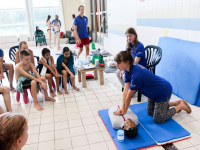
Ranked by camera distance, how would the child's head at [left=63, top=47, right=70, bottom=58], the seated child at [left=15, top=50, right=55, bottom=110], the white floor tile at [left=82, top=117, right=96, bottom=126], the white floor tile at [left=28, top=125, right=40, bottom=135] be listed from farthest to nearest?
the child's head at [left=63, top=47, right=70, bottom=58], the seated child at [left=15, top=50, right=55, bottom=110], the white floor tile at [left=82, top=117, right=96, bottom=126], the white floor tile at [left=28, top=125, right=40, bottom=135]

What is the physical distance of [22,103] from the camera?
305 cm

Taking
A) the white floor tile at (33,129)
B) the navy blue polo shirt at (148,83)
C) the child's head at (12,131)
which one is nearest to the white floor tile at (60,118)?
the white floor tile at (33,129)

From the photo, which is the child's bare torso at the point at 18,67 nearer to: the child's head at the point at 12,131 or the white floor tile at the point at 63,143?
the white floor tile at the point at 63,143

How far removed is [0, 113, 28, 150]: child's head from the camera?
88cm

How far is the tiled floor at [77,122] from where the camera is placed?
2004 mm

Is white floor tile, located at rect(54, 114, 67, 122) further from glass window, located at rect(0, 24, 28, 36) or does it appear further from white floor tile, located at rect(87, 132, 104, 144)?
glass window, located at rect(0, 24, 28, 36)

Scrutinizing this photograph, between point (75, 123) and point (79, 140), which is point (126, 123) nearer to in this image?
point (79, 140)

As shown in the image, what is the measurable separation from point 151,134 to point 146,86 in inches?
22.2

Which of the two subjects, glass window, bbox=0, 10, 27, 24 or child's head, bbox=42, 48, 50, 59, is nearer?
child's head, bbox=42, 48, 50, 59

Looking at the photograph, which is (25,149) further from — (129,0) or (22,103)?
(129,0)

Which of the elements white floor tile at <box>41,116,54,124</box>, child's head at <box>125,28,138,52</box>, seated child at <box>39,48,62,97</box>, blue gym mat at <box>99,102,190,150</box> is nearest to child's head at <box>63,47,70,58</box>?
seated child at <box>39,48,62,97</box>

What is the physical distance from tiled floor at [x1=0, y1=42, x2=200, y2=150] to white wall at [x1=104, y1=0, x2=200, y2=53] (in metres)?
1.16

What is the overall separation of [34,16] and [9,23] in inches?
52.1

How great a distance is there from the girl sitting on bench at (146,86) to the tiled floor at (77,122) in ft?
1.10
